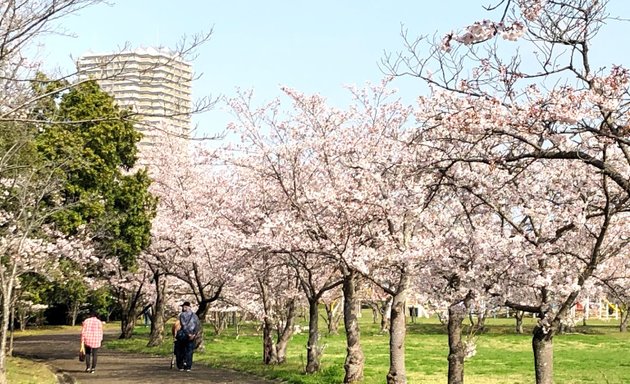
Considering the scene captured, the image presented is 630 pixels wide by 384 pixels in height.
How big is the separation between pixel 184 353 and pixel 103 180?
7.86 meters

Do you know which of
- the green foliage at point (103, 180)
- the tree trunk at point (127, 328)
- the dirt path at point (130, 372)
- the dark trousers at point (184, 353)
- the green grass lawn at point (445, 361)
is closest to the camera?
the dirt path at point (130, 372)

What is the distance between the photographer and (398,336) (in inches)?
553

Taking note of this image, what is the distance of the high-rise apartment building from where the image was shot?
827 cm

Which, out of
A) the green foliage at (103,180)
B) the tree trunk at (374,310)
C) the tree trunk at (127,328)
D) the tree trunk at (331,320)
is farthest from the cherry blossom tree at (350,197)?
the tree trunk at (374,310)

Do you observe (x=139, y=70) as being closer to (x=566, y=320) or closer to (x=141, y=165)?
(x=566, y=320)

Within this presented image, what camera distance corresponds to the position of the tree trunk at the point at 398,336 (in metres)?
13.7

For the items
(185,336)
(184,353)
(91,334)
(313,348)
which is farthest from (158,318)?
(313,348)

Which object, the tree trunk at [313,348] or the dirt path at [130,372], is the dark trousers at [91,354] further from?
the tree trunk at [313,348]

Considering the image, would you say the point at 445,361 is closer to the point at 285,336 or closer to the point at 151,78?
the point at 285,336

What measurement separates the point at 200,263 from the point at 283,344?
522cm

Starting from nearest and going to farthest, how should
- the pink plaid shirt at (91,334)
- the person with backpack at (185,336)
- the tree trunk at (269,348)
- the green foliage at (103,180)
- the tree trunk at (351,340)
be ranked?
the tree trunk at (351,340) < the pink plaid shirt at (91,334) < the person with backpack at (185,336) < the tree trunk at (269,348) < the green foliage at (103,180)

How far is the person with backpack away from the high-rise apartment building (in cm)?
873

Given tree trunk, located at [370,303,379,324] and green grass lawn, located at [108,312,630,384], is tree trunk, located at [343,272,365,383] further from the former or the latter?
tree trunk, located at [370,303,379,324]

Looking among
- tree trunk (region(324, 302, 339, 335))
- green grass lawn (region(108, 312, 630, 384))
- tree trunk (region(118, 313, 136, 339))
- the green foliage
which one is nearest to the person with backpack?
green grass lawn (region(108, 312, 630, 384))
